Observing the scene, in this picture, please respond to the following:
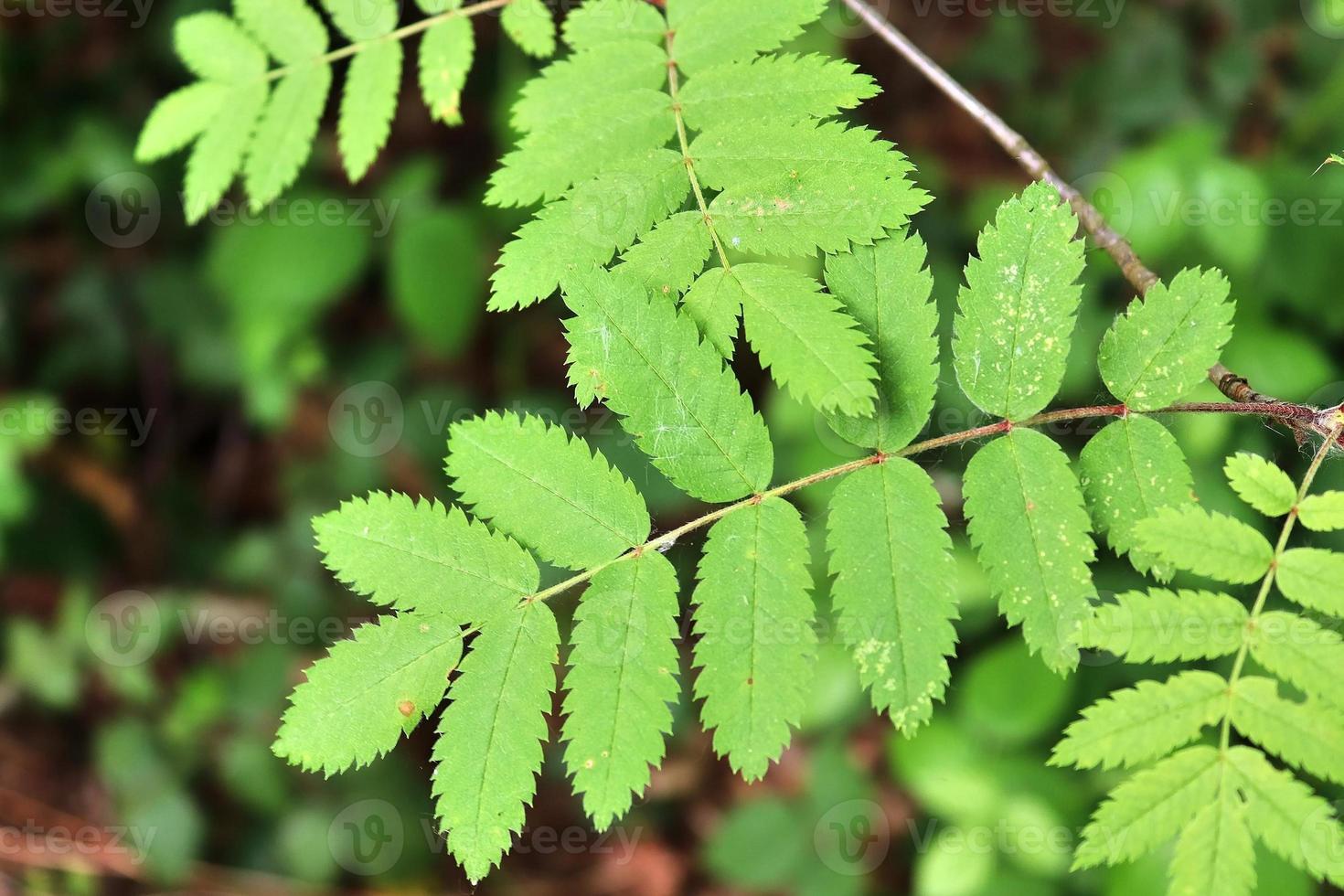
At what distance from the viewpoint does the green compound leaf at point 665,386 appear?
1.59m

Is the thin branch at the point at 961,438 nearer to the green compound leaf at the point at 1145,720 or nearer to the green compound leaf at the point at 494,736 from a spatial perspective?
the green compound leaf at the point at 494,736

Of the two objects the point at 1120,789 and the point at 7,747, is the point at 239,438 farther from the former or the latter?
the point at 1120,789

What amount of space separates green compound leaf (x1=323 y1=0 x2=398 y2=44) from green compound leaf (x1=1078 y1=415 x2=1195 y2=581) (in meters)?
1.64

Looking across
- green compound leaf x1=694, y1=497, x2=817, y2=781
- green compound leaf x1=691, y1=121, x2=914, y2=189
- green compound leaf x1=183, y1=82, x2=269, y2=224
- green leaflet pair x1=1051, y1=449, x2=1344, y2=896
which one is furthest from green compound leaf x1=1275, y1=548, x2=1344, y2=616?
green compound leaf x1=183, y1=82, x2=269, y2=224

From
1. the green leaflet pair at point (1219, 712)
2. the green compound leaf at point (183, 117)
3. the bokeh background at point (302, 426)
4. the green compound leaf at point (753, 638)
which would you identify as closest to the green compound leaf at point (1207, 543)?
the green leaflet pair at point (1219, 712)

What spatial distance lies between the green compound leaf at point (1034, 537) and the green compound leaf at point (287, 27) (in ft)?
5.34

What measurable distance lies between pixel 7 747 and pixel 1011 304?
413cm

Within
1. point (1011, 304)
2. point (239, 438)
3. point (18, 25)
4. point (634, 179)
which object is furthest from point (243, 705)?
point (1011, 304)

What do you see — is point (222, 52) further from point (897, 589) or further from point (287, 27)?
point (897, 589)

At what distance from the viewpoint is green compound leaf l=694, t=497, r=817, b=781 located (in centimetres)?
→ 152

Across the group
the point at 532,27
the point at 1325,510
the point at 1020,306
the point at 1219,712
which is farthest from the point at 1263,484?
the point at 532,27

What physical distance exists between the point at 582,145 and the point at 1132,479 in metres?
1.11

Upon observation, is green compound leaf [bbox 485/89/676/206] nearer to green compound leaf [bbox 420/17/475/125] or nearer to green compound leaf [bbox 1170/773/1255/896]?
green compound leaf [bbox 420/17/475/125]

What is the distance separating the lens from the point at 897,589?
1579mm
